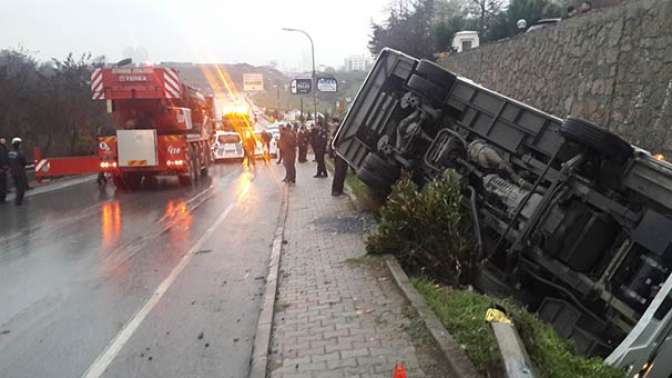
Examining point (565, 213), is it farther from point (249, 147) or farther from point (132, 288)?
point (249, 147)

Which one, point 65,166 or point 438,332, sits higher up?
point 438,332

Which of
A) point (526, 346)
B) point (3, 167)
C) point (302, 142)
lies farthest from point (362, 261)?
point (302, 142)

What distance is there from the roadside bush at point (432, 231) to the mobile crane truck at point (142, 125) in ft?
37.6

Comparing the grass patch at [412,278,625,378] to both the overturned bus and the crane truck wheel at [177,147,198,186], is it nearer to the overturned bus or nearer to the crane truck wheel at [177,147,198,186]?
the overturned bus

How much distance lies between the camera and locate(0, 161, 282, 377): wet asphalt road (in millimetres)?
5188

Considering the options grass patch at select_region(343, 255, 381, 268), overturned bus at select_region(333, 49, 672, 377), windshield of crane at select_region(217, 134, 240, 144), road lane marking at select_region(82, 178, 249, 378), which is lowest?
windshield of crane at select_region(217, 134, 240, 144)

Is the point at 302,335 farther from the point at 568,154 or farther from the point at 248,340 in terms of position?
the point at 568,154

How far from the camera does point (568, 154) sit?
6.22 m

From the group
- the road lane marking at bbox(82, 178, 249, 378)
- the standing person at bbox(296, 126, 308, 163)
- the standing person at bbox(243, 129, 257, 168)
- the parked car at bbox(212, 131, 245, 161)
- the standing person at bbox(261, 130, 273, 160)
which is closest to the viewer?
the road lane marking at bbox(82, 178, 249, 378)

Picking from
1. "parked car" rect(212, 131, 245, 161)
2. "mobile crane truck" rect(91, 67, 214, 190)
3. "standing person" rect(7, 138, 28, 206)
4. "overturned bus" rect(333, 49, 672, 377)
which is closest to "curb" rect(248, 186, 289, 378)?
"overturned bus" rect(333, 49, 672, 377)

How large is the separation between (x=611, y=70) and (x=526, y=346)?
758cm

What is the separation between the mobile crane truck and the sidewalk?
9.23 meters

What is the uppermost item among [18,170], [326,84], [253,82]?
[326,84]

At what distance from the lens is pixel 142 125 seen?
58.2 feet
